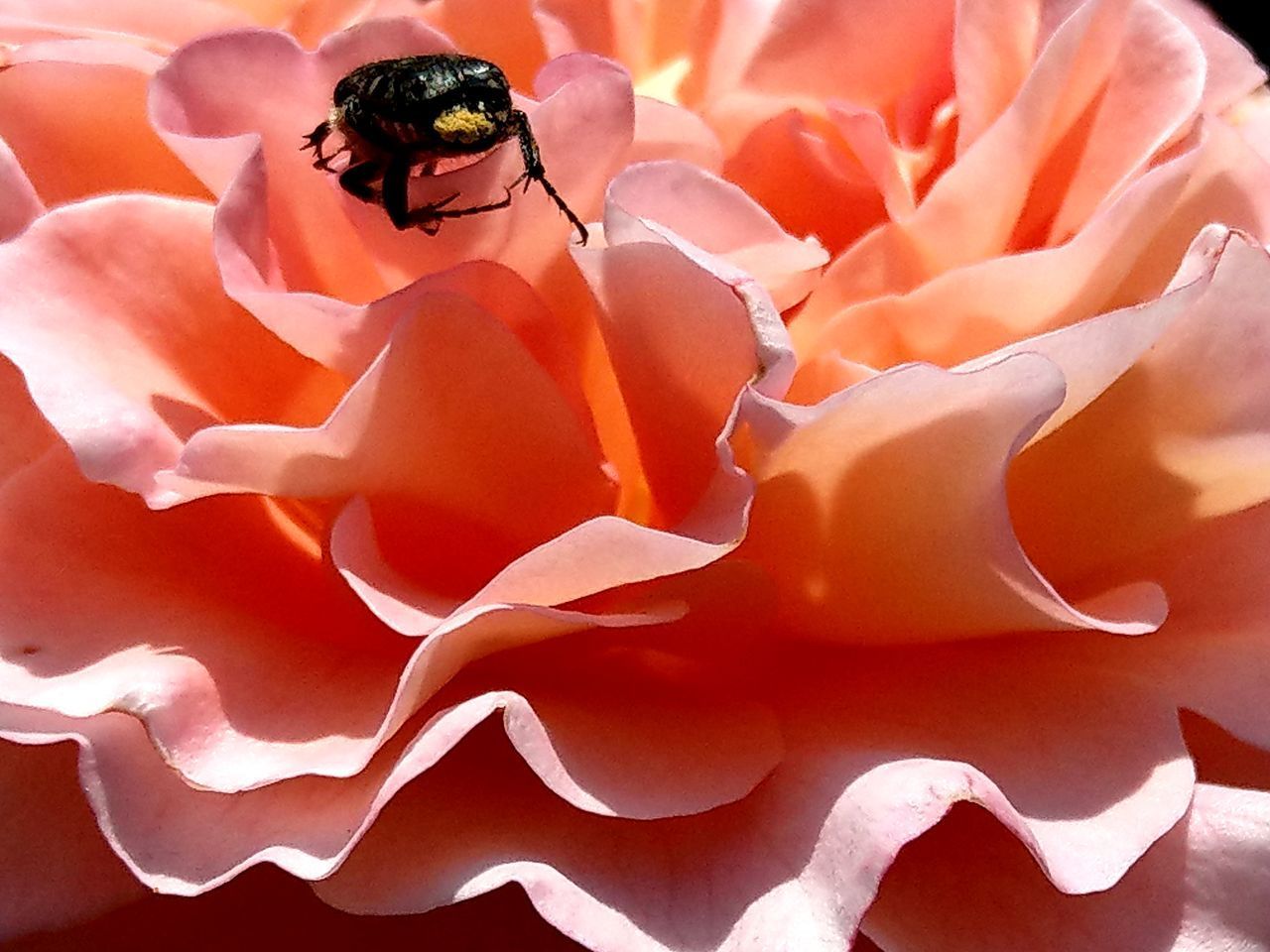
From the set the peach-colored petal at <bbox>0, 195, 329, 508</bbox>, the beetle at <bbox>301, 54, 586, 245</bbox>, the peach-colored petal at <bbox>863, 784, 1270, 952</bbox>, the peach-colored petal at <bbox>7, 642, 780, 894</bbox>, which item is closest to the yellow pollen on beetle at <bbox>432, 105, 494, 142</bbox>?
the beetle at <bbox>301, 54, 586, 245</bbox>

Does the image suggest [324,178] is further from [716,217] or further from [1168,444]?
[1168,444]

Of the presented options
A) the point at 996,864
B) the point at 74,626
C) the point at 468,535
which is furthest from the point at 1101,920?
the point at 74,626

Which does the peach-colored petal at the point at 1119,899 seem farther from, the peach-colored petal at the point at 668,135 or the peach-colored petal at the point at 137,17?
the peach-colored petal at the point at 137,17

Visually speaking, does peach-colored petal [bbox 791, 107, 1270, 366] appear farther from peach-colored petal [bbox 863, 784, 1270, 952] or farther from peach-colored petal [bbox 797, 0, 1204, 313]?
peach-colored petal [bbox 863, 784, 1270, 952]

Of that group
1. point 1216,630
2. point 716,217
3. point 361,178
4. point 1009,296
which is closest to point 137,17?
point 361,178

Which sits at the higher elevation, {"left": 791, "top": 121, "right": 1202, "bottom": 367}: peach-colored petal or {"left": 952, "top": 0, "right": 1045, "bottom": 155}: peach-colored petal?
{"left": 952, "top": 0, "right": 1045, "bottom": 155}: peach-colored petal

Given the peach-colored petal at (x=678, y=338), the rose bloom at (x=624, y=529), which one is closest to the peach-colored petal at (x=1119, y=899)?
the rose bloom at (x=624, y=529)
